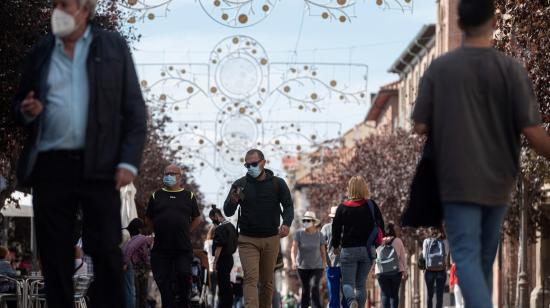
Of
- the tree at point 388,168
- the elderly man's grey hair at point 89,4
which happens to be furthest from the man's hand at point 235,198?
the tree at point 388,168

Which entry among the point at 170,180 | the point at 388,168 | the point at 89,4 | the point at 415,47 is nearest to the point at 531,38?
the point at 170,180

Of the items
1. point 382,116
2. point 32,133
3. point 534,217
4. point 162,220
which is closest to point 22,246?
point 534,217

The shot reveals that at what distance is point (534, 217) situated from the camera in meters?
39.4

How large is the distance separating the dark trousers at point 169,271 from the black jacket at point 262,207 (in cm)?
87

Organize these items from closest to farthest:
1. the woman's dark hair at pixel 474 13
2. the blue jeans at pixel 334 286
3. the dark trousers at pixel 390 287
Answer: the woman's dark hair at pixel 474 13, the blue jeans at pixel 334 286, the dark trousers at pixel 390 287

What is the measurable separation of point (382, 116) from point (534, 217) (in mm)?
52964

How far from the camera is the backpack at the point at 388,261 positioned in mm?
22406

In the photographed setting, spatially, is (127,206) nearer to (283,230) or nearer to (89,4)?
(283,230)

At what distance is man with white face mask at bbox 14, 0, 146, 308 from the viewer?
783cm

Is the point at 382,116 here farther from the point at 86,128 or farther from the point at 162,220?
the point at 86,128

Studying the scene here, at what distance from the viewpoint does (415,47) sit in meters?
71.9

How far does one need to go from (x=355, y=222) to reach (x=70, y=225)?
10032mm

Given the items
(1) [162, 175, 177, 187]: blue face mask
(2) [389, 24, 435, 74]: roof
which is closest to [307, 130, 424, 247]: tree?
(2) [389, 24, 435, 74]: roof

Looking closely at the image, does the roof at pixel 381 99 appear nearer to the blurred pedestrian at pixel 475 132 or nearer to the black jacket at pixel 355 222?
the black jacket at pixel 355 222
